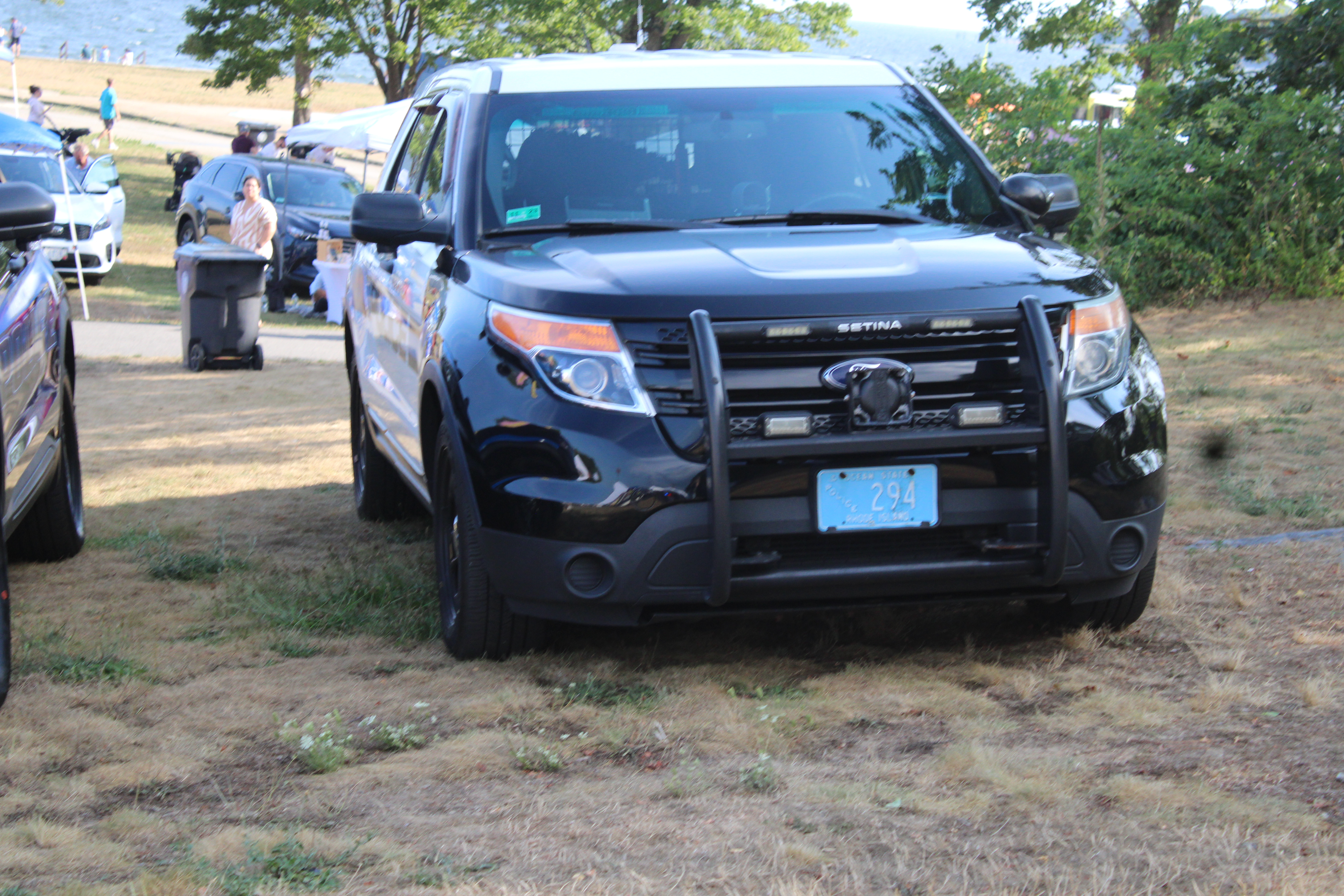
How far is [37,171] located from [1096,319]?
1808 centimetres

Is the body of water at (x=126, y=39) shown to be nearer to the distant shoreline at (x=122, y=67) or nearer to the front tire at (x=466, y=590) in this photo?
the distant shoreline at (x=122, y=67)

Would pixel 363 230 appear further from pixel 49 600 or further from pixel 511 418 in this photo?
pixel 49 600

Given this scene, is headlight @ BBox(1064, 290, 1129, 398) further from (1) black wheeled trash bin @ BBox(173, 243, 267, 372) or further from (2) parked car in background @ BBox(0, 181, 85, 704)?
(1) black wheeled trash bin @ BBox(173, 243, 267, 372)

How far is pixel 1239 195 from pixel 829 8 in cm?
A: 2356

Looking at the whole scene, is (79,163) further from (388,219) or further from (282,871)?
(282,871)

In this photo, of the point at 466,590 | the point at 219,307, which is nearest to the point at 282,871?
the point at 466,590

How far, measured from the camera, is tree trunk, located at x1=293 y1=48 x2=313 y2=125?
38.1 metres

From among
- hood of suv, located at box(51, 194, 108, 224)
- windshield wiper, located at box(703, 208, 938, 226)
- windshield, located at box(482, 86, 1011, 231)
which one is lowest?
windshield wiper, located at box(703, 208, 938, 226)

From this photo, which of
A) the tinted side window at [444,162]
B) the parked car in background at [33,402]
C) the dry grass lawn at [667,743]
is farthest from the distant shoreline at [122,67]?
the dry grass lawn at [667,743]

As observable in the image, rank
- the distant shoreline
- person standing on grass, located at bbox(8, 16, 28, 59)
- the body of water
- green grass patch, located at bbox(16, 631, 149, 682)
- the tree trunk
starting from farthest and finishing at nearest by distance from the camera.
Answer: the body of water < the distant shoreline < person standing on grass, located at bbox(8, 16, 28, 59) < the tree trunk < green grass patch, located at bbox(16, 631, 149, 682)

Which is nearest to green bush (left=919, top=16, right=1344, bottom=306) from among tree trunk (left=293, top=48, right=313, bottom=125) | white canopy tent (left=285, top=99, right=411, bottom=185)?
white canopy tent (left=285, top=99, right=411, bottom=185)

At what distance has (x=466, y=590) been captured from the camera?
435 cm

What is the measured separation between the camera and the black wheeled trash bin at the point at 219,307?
12.9m

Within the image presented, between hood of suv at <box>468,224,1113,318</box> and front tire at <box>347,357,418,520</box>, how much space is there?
7.44 ft
